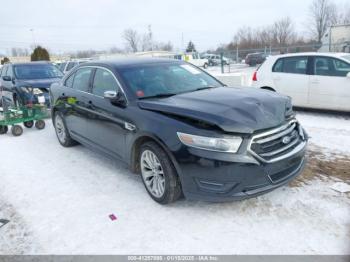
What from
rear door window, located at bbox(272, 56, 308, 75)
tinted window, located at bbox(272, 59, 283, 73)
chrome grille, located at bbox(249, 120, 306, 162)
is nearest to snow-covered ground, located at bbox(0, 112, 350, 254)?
chrome grille, located at bbox(249, 120, 306, 162)

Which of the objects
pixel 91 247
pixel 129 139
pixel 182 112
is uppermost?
pixel 182 112

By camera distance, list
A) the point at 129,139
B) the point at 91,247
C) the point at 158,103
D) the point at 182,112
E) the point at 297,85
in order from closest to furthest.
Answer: the point at 91,247 < the point at 182,112 < the point at 158,103 < the point at 129,139 < the point at 297,85

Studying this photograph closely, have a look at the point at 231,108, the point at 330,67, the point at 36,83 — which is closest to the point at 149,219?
the point at 231,108

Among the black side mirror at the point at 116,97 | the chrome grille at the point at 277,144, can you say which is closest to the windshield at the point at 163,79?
the black side mirror at the point at 116,97

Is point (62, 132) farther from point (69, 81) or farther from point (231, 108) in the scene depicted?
point (231, 108)

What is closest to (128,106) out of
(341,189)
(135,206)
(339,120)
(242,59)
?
(135,206)

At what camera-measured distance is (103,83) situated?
14.8 feet

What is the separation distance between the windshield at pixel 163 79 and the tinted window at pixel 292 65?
Answer: 4.01 meters

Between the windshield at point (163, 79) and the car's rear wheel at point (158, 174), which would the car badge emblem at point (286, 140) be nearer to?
the car's rear wheel at point (158, 174)

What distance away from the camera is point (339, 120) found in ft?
23.2

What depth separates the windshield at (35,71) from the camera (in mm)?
9805

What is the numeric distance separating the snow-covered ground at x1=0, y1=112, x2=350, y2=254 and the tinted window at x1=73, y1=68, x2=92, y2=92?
4.55 feet

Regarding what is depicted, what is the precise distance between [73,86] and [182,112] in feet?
9.66

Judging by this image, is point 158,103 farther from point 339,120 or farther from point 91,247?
point 339,120
